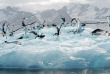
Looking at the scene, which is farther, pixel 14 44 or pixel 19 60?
pixel 14 44

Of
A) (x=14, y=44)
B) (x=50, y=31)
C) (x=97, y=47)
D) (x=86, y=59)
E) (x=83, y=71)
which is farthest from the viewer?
(x=50, y=31)

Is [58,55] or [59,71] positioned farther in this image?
[58,55]

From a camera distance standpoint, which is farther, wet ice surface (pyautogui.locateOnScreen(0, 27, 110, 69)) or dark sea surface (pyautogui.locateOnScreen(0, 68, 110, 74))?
wet ice surface (pyautogui.locateOnScreen(0, 27, 110, 69))

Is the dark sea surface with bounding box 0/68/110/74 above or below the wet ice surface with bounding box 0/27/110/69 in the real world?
below

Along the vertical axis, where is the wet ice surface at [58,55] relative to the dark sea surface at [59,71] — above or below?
above

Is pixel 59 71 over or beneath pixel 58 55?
beneath

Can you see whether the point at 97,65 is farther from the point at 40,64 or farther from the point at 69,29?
the point at 69,29

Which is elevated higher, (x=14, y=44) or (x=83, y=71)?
(x=14, y=44)

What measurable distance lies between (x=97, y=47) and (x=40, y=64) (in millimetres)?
3353

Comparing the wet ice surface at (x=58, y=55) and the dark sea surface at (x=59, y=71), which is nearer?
the dark sea surface at (x=59, y=71)

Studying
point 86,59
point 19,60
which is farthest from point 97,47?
point 19,60

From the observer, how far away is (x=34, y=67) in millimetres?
13188

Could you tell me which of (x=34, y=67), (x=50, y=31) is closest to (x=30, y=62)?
(x=34, y=67)

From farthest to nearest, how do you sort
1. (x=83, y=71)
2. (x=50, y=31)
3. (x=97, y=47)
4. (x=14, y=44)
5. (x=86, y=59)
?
A: (x=50, y=31), (x=14, y=44), (x=97, y=47), (x=86, y=59), (x=83, y=71)
